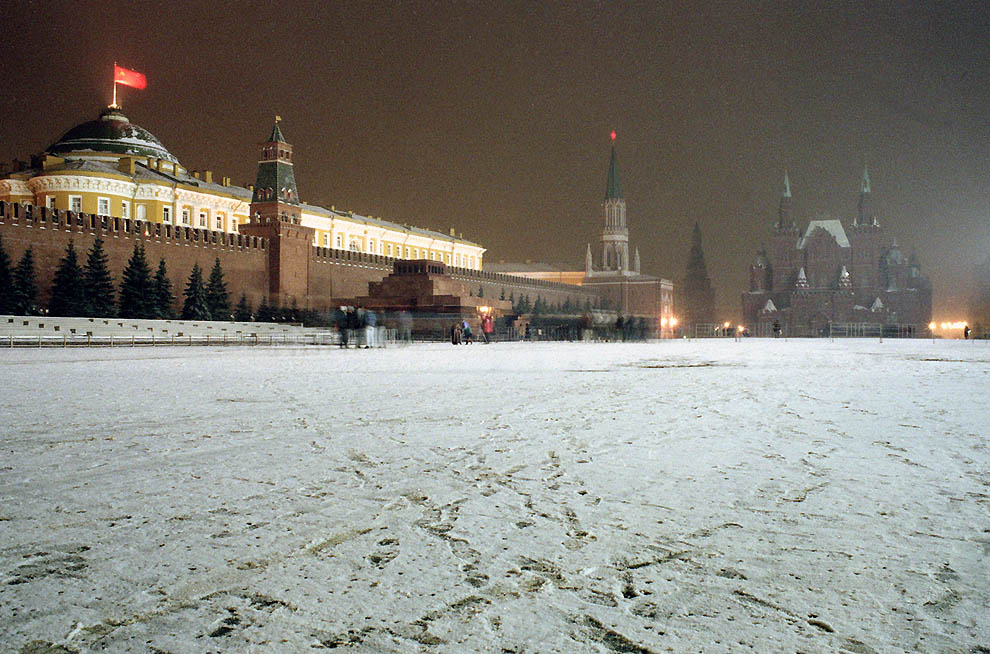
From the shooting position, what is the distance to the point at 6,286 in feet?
93.8

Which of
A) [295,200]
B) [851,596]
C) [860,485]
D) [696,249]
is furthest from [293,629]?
[696,249]

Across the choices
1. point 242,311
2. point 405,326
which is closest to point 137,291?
point 242,311

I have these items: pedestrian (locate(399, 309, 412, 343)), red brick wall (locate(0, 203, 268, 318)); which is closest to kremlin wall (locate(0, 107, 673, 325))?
red brick wall (locate(0, 203, 268, 318))

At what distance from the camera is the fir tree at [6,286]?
28.1m

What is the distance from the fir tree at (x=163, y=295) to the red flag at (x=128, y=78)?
29.2 meters

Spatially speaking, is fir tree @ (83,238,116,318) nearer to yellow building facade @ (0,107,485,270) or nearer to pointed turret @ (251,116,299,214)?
yellow building facade @ (0,107,485,270)

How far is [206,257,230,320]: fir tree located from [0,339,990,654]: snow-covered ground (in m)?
32.5

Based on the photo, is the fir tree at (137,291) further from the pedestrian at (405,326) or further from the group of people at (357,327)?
the group of people at (357,327)

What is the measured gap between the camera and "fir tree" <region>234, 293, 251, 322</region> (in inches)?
1497

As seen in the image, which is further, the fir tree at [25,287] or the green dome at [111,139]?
the green dome at [111,139]

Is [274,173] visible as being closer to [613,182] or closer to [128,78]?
[128,78]

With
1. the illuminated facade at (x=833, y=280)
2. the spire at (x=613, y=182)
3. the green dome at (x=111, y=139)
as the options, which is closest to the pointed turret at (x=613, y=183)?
the spire at (x=613, y=182)

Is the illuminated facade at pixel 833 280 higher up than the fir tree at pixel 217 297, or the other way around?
the illuminated facade at pixel 833 280

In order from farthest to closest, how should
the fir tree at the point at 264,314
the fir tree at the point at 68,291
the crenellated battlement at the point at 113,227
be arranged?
the fir tree at the point at 264,314
the crenellated battlement at the point at 113,227
the fir tree at the point at 68,291
